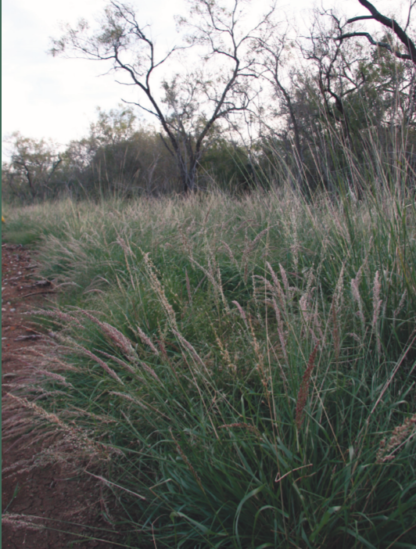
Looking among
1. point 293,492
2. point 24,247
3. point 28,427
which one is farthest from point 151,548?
point 24,247

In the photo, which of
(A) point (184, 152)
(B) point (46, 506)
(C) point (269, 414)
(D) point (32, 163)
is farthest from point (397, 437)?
(D) point (32, 163)

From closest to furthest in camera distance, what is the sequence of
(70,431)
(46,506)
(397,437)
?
(397,437) → (70,431) → (46,506)

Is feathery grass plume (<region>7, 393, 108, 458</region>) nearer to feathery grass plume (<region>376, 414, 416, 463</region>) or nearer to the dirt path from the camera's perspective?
the dirt path

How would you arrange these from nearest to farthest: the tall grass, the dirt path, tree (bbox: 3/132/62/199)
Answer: the tall grass
the dirt path
tree (bbox: 3/132/62/199)

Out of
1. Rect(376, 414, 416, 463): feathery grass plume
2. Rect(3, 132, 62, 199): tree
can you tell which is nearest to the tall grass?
Rect(376, 414, 416, 463): feathery grass plume

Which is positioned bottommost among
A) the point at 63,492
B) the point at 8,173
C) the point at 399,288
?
the point at 63,492

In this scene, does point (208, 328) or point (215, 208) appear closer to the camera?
point (208, 328)

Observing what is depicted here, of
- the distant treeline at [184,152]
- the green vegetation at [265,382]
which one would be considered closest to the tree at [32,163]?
the distant treeline at [184,152]

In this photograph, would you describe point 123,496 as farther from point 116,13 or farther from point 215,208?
point 116,13

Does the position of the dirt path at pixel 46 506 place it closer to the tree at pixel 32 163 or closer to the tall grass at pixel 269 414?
the tall grass at pixel 269 414

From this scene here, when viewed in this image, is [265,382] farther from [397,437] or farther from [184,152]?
[184,152]

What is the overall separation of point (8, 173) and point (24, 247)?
2429 cm

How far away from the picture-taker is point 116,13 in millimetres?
13156

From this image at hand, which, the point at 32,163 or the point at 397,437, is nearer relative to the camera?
the point at 397,437
